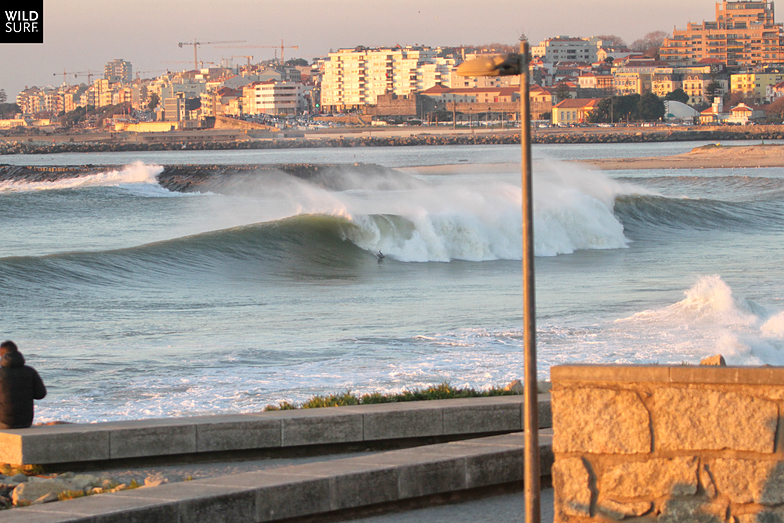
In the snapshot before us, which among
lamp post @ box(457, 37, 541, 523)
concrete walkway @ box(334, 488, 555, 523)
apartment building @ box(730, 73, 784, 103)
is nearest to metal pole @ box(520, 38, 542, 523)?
lamp post @ box(457, 37, 541, 523)

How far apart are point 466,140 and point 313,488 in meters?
120

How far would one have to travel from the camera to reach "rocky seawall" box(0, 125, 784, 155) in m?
118

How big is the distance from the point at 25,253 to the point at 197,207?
17.4 meters

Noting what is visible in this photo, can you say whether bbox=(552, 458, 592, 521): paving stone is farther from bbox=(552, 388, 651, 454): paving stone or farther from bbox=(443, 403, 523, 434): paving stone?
bbox=(443, 403, 523, 434): paving stone

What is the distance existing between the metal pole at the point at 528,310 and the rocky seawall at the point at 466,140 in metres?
116

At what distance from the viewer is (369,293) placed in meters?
18.5

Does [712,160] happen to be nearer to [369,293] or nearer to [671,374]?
[369,293]

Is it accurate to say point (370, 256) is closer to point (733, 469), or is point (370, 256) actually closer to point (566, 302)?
point (566, 302)

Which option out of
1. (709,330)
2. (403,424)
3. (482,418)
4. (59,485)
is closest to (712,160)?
(709,330)

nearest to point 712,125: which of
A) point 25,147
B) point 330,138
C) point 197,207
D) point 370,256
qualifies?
point 330,138

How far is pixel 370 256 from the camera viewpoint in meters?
25.5

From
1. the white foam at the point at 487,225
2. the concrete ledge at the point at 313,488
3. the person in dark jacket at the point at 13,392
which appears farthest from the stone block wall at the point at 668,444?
the white foam at the point at 487,225

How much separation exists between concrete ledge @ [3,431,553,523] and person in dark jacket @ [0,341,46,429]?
1.83 meters

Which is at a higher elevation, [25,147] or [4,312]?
[25,147]
